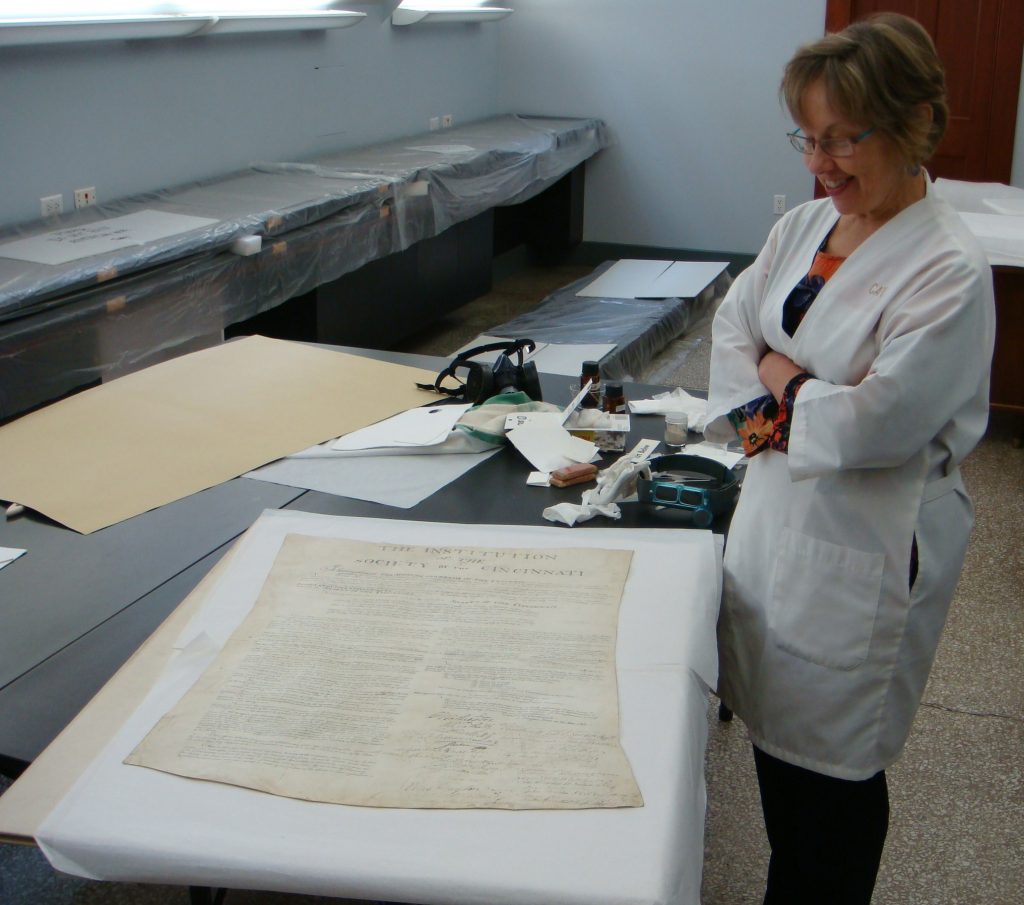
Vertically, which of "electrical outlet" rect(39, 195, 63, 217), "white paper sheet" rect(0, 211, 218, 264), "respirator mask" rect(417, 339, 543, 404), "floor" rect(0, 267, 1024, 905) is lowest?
"floor" rect(0, 267, 1024, 905)

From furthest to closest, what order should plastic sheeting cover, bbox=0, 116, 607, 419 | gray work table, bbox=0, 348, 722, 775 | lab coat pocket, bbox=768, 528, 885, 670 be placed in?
1. plastic sheeting cover, bbox=0, 116, 607, 419
2. lab coat pocket, bbox=768, 528, 885, 670
3. gray work table, bbox=0, 348, 722, 775

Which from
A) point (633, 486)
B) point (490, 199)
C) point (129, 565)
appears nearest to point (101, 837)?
point (129, 565)

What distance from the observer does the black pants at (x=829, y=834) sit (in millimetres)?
1371

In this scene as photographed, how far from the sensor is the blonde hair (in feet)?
3.95

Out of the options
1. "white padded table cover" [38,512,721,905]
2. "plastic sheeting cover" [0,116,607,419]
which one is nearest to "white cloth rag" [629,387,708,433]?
"white padded table cover" [38,512,721,905]

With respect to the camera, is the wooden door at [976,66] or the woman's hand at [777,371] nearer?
the woman's hand at [777,371]

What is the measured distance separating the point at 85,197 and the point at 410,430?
7.36ft

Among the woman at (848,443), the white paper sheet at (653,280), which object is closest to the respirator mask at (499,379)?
the woman at (848,443)

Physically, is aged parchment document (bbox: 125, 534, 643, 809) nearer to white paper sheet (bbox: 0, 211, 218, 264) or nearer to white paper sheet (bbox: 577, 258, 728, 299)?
white paper sheet (bbox: 0, 211, 218, 264)

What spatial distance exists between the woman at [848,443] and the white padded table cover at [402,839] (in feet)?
1.15

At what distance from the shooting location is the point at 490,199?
486 cm

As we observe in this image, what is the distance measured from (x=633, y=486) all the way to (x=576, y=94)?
5125mm

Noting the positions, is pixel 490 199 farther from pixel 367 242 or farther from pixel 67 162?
pixel 67 162

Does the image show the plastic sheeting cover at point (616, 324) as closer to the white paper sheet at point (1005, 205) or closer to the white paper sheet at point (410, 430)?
the white paper sheet at point (1005, 205)
